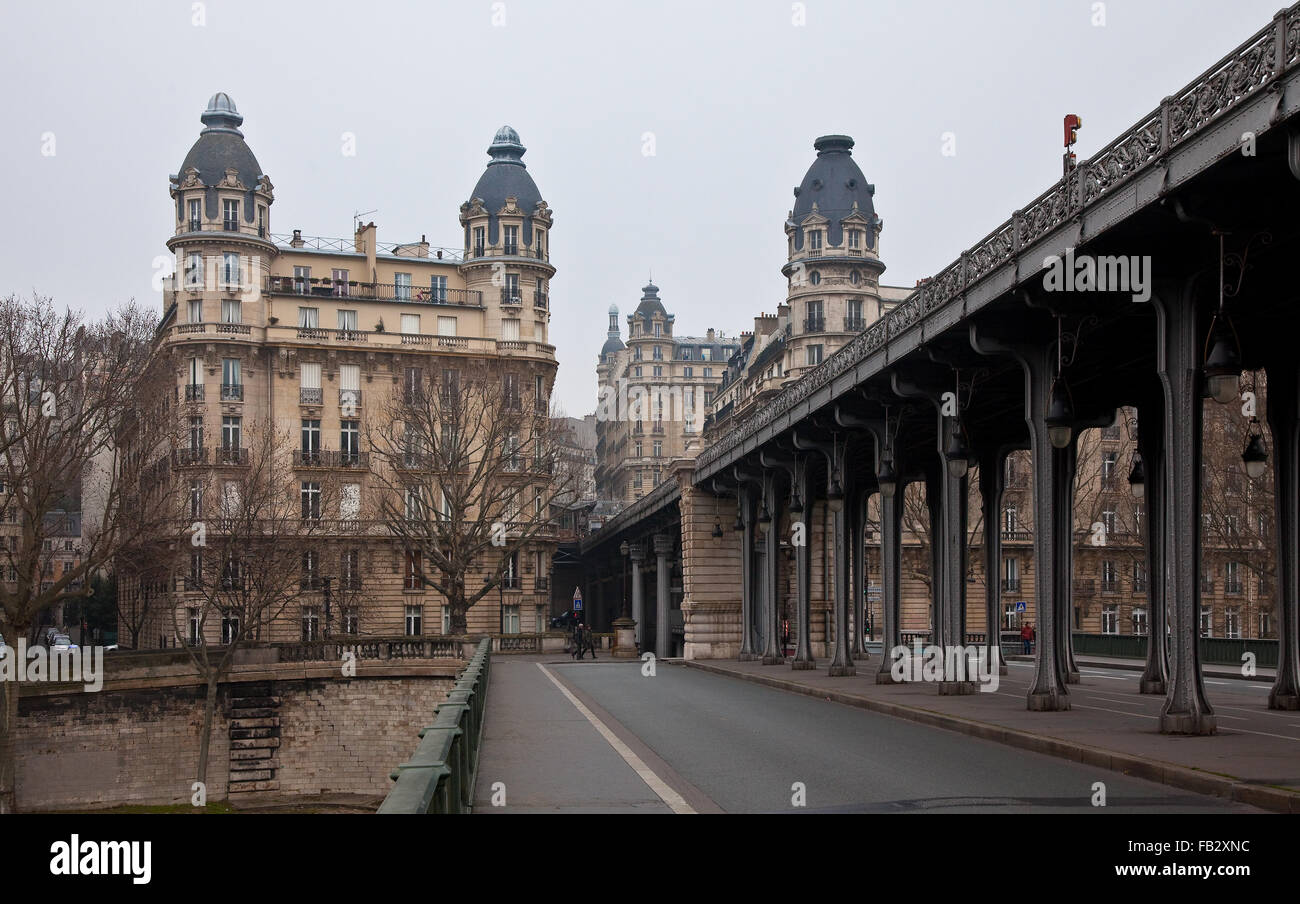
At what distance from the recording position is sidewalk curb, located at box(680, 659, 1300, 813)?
11859 mm

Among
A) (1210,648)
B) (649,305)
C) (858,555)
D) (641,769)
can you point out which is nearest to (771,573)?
(858,555)

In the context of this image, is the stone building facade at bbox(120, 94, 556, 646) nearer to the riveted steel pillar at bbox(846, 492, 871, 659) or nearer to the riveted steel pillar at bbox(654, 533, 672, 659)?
the riveted steel pillar at bbox(654, 533, 672, 659)

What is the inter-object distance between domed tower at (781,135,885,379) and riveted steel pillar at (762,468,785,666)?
134ft

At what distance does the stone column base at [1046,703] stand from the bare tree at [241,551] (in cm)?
2795

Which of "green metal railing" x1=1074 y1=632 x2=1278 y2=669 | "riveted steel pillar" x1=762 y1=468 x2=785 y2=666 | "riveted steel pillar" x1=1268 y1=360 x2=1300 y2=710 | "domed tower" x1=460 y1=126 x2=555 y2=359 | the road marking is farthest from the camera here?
"domed tower" x1=460 y1=126 x2=555 y2=359

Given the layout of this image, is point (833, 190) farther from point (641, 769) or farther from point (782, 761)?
point (641, 769)

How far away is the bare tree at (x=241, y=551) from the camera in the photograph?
4750 centimetres

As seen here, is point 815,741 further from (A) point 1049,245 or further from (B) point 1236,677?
(B) point 1236,677

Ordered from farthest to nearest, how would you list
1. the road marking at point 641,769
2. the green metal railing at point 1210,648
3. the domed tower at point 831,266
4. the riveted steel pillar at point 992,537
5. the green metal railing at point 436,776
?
1. the domed tower at point 831,266
2. the green metal railing at point 1210,648
3. the riveted steel pillar at point 992,537
4. the road marking at point 641,769
5. the green metal railing at point 436,776

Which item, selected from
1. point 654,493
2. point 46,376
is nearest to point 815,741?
point 46,376

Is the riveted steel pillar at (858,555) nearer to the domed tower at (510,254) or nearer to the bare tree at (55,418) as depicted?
the bare tree at (55,418)

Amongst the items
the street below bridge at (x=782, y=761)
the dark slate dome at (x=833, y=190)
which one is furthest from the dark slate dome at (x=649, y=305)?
the street below bridge at (x=782, y=761)

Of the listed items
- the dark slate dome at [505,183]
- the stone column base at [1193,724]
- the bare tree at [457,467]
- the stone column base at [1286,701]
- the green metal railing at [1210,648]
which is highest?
the dark slate dome at [505,183]

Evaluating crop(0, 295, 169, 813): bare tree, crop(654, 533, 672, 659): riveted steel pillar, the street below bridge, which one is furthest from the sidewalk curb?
crop(654, 533, 672, 659): riveted steel pillar
